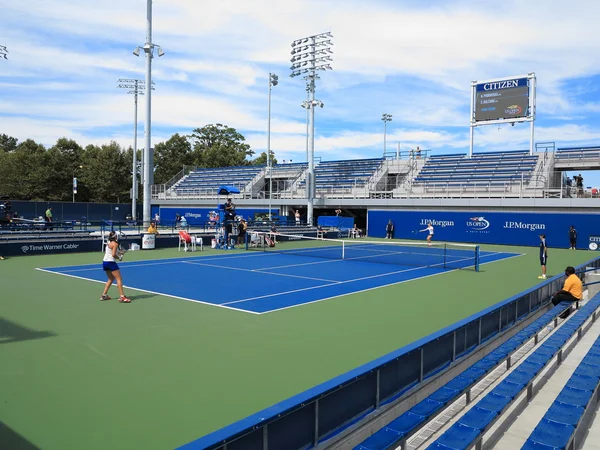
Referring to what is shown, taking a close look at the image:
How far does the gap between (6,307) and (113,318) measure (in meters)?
2.87

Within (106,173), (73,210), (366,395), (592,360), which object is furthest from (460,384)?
(106,173)

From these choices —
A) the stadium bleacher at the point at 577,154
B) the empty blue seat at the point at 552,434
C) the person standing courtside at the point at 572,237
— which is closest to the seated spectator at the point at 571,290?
the empty blue seat at the point at 552,434

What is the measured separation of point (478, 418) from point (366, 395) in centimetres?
119

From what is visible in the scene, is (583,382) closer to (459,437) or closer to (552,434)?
(552,434)

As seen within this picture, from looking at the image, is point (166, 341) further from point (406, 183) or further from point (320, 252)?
point (406, 183)

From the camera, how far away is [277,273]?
1784 cm

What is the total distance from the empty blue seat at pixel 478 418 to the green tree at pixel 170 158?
76180 mm

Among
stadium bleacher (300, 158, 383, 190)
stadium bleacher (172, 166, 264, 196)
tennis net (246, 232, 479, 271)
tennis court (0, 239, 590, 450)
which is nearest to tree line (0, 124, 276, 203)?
stadium bleacher (172, 166, 264, 196)

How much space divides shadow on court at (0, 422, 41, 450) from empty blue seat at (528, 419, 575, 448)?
4937 mm

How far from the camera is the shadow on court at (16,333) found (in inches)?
343

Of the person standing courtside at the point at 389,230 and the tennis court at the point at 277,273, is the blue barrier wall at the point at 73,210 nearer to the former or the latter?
the person standing courtside at the point at 389,230

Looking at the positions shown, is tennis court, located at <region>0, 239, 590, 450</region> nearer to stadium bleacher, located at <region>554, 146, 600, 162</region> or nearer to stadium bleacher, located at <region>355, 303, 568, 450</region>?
stadium bleacher, located at <region>355, 303, 568, 450</region>

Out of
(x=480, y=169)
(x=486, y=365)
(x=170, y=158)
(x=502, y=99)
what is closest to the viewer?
(x=486, y=365)

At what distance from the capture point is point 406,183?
138 feet
